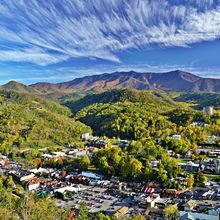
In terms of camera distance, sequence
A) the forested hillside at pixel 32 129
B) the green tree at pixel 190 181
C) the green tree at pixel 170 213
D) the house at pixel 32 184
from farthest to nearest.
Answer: the forested hillside at pixel 32 129, the house at pixel 32 184, the green tree at pixel 190 181, the green tree at pixel 170 213

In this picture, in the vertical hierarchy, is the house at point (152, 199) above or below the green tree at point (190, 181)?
below

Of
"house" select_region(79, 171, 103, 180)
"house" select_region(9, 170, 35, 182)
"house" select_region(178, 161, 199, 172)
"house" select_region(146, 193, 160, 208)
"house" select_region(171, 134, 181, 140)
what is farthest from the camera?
"house" select_region(171, 134, 181, 140)

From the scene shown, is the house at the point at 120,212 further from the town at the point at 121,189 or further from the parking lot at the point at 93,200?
the parking lot at the point at 93,200

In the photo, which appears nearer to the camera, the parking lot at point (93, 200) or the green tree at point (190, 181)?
the parking lot at point (93, 200)

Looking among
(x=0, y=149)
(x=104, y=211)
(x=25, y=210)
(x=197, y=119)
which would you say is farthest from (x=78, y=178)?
(x=197, y=119)

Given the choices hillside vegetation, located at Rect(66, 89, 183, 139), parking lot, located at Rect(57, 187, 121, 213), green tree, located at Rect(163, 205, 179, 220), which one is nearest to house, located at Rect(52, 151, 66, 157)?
hillside vegetation, located at Rect(66, 89, 183, 139)

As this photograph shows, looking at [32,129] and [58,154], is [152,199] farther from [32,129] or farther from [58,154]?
[32,129]

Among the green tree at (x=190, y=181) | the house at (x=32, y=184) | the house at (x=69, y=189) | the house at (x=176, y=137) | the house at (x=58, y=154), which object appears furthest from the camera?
the house at (x=176, y=137)

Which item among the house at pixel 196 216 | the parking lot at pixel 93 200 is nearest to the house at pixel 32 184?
the parking lot at pixel 93 200

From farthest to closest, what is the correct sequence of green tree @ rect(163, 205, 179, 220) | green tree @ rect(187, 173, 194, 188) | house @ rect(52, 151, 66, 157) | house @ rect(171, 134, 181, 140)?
1. house @ rect(171, 134, 181, 140)
2. house @ rect(52, 151, 66, 157)
3. green tree @ rect(187, 173, 194, 188)
4. green tree @ rect(163, 205, 179, 220)

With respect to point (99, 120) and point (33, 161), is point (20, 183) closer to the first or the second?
point (33, 161)

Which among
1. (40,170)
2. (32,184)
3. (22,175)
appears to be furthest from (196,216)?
(40,170)

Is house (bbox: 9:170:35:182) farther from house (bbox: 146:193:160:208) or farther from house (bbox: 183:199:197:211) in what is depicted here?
house (bbox: 183:199:197:211)
